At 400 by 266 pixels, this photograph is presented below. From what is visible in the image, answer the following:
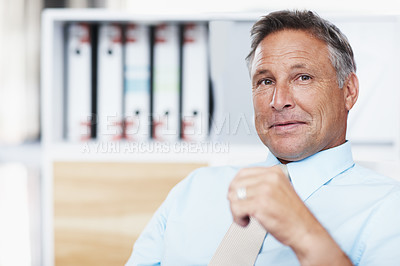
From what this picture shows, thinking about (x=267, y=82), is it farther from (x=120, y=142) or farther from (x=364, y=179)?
(x=120, y=142)

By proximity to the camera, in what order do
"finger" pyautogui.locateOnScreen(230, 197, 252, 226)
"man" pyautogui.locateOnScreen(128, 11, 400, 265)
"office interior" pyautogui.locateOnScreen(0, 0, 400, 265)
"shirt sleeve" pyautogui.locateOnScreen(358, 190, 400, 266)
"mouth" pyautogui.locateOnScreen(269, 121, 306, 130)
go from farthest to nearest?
"office interior" pyautogui.locateOnScreen(0, 0, 400, 265)
"mouth" pyautogui.locateOnScreen(269, 121, 306, 130)
"man" pyautogui.locateOnScreen(128, 11, 400, 265)
"shirt sleeve" pyautogui.locateOnScreen(358, 190, 400, 266)
"finger" pyautogui.locateOnScreen(230, 197, 252, 226)

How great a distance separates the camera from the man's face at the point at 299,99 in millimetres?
967

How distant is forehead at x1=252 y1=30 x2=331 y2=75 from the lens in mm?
976

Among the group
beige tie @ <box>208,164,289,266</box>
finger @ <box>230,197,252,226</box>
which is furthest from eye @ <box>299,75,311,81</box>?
finger @ <box>230,197,252,226</box>

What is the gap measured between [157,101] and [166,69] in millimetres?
115

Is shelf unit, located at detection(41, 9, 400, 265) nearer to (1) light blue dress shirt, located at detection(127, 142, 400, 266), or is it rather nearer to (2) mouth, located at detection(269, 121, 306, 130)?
(1) light blue dress shirt, located at detection(127, 142, 400, 266)

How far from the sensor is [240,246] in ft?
2.97

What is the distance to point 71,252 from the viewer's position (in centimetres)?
148

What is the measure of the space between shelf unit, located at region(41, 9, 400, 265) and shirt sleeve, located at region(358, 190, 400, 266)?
57cm

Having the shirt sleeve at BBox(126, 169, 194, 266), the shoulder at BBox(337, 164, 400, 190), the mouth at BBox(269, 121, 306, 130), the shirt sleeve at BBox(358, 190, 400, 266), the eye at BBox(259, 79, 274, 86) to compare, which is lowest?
the shirt sleeve at BBox(126, 169, 194, 266)

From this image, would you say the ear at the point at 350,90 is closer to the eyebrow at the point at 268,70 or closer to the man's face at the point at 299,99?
the man's face at the point at 299,99

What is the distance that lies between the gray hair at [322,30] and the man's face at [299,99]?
13 mm

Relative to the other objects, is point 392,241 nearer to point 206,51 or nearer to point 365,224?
point 365,224

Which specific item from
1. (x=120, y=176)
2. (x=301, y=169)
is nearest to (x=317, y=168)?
(x=301, y=169)
